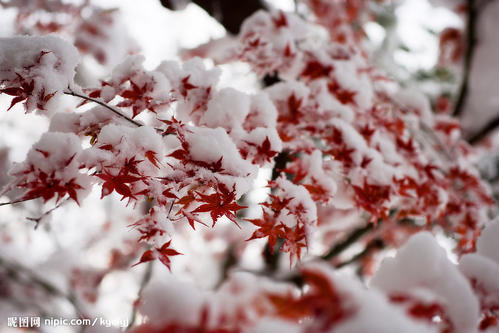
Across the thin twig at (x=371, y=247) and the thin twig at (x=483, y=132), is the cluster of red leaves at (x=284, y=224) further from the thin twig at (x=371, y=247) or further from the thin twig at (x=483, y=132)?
the thin twig at (x=483, y=132)

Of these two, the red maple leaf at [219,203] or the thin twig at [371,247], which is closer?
the red maple leaf at [219,203]

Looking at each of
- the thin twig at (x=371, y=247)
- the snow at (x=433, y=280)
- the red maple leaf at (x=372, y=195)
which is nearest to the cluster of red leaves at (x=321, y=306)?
the snow at (x=433, y=280)

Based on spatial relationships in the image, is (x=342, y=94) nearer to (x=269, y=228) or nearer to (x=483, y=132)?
(x=269, y=228)

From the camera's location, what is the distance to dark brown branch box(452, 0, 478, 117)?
9.34 ft

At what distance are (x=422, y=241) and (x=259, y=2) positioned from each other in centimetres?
206

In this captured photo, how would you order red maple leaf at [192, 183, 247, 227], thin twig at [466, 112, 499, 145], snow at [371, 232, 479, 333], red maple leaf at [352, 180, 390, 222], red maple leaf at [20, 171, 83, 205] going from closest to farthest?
snow at [371, 232, 479, 333] → red maple leaf at [20, 171, 83, 205] → red maple leaf at [192, 183, 247, 227] → red maple leaf at [352, 180, 390, 222] → thin twig at [466, 112, 499, 145]

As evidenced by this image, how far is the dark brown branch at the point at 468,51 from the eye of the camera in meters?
2.85

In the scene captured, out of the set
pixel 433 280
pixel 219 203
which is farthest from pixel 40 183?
pixel 433 280

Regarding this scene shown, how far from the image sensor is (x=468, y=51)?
3014 mm

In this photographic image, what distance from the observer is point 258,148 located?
123cm

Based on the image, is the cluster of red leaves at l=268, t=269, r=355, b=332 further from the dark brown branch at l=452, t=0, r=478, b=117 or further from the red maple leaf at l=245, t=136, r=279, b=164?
the dark brown branch at l=452, t=0, r=478, b=117

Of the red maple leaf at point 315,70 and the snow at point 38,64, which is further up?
the snow at point 38,64

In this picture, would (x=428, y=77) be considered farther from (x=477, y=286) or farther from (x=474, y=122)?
(x=477, y=286)

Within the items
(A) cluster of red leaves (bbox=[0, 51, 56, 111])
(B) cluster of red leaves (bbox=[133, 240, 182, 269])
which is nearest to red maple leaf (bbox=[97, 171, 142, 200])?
(B) cluster of red leaves (bbox=[133, 240, 182, 269])
